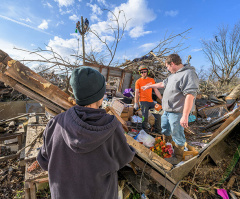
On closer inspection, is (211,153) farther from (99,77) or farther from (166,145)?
(99,77)

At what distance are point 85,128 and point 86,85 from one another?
0.32 metres

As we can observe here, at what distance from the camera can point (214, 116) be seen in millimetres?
6402

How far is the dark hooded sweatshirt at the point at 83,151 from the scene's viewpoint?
87 centimetres

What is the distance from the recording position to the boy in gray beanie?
87 centimetres

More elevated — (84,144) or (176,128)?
(84,144)

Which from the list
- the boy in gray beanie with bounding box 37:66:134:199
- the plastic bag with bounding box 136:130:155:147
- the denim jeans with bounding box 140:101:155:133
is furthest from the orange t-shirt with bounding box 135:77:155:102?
the boy in gray beanie with bounding box 37:66:134:199

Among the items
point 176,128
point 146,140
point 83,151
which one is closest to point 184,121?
point 176,128

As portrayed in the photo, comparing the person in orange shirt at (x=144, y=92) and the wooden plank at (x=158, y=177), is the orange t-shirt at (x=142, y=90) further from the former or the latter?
the wooden plank at (x=158, y=177)

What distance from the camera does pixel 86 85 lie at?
3.05 ft

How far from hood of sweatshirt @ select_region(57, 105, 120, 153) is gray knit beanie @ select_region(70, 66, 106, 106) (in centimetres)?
8

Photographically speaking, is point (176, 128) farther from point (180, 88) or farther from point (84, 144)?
point (84, 144)

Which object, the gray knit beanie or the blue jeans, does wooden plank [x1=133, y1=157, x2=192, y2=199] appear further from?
the gray knit beanie

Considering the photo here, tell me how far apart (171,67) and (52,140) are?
2497 millimetres

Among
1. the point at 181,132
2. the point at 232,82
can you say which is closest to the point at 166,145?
the point at 181,132
